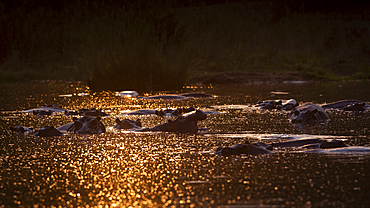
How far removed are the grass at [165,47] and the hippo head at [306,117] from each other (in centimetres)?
1237

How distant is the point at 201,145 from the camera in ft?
27.5

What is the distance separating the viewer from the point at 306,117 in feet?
37.8

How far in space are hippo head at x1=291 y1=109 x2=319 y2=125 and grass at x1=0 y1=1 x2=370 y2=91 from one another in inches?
487

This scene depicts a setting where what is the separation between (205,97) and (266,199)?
1332cm

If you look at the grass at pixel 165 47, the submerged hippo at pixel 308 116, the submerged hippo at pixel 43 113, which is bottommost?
the submerged hippo at pixel 43 113

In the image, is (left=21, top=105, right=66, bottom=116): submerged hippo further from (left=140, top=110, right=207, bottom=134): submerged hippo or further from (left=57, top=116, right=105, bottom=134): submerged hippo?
(left=140, top=110, right=207, bottom=134): submerged hippo

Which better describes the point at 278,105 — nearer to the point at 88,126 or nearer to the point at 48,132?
the point at 88,126

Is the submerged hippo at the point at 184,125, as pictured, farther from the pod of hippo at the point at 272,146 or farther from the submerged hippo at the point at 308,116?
the submerged hippo at the point at 308,116

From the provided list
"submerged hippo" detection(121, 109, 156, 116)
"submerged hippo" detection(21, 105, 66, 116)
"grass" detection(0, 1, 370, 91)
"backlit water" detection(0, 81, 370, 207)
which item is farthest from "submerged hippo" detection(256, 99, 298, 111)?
"grass" detection(0, 1, 370, 91)

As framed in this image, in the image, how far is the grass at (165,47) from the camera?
23969mm

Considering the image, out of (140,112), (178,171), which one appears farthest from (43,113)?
(178,171)

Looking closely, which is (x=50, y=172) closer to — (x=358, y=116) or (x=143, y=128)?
(x=143, y=128)

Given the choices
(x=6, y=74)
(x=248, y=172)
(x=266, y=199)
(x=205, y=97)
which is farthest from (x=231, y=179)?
(x=6, y=74)

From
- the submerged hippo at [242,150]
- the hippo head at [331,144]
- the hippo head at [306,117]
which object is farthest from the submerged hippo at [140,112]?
the hippo head at [331,144]
